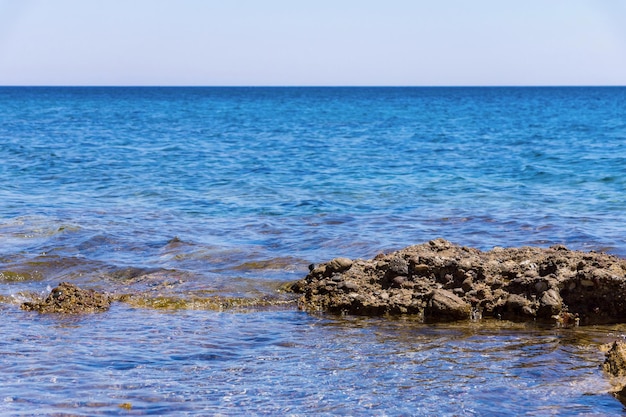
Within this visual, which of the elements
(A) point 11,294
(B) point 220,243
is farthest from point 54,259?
(B) point 220,243

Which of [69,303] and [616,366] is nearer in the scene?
[616,366]

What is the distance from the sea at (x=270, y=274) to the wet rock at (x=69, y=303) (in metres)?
0.18

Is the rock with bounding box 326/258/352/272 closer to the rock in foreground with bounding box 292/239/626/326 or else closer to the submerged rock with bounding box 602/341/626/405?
the rock in foreground with bounding box 292/239/626/326

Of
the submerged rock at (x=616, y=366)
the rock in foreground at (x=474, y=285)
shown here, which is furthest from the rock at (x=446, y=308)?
the submerged rock at (x=616, y=366)

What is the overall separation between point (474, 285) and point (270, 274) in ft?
10.1

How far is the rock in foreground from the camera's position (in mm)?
8000

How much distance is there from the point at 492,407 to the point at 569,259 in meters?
3.54

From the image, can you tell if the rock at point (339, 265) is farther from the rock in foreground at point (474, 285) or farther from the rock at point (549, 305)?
the rock at point (549, 305)

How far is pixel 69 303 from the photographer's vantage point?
28.0ft

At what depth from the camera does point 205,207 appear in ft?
52.6

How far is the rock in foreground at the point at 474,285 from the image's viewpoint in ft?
26.2

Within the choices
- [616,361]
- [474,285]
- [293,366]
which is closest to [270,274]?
[474,285]

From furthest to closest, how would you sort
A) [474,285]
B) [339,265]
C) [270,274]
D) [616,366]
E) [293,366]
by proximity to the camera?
[270,274] → [339,265] → [474,285] → [293,366] → [616,366]

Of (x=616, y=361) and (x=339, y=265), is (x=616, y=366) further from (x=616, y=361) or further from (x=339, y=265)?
(x=339, y=265)
